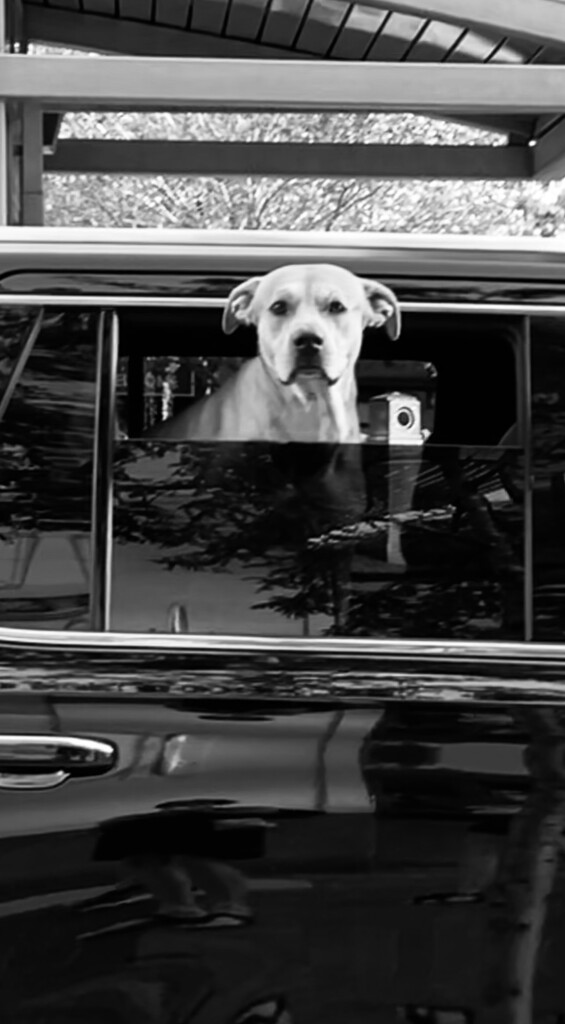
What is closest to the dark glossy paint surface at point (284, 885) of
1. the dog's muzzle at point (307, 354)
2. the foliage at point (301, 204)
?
the dog's muzzle at point (307, 354)

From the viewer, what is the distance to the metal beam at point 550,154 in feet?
22.8

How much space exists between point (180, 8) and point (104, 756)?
5.30 m

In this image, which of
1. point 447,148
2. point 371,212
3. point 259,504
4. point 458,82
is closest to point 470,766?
point 259,504

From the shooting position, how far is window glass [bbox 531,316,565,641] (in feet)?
6.97

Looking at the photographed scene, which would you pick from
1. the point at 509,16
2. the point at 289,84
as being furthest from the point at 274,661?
the point at 509,16

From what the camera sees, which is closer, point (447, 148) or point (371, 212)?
point (447, 148)

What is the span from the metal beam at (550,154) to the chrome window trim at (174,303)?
16.9ft

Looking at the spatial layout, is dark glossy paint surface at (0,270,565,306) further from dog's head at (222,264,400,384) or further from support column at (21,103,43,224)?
support column at (21,103,43,224)

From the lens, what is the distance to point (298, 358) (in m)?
2.17

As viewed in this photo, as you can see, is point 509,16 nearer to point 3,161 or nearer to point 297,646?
point 3,161

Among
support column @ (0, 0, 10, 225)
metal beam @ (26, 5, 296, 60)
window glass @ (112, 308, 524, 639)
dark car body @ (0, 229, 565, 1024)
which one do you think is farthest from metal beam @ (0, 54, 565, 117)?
metal beam @ (26, 5, 296, 60)

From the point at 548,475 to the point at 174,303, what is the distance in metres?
0.73

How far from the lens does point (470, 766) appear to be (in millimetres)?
1991

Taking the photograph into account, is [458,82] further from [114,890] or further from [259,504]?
[114,890]
